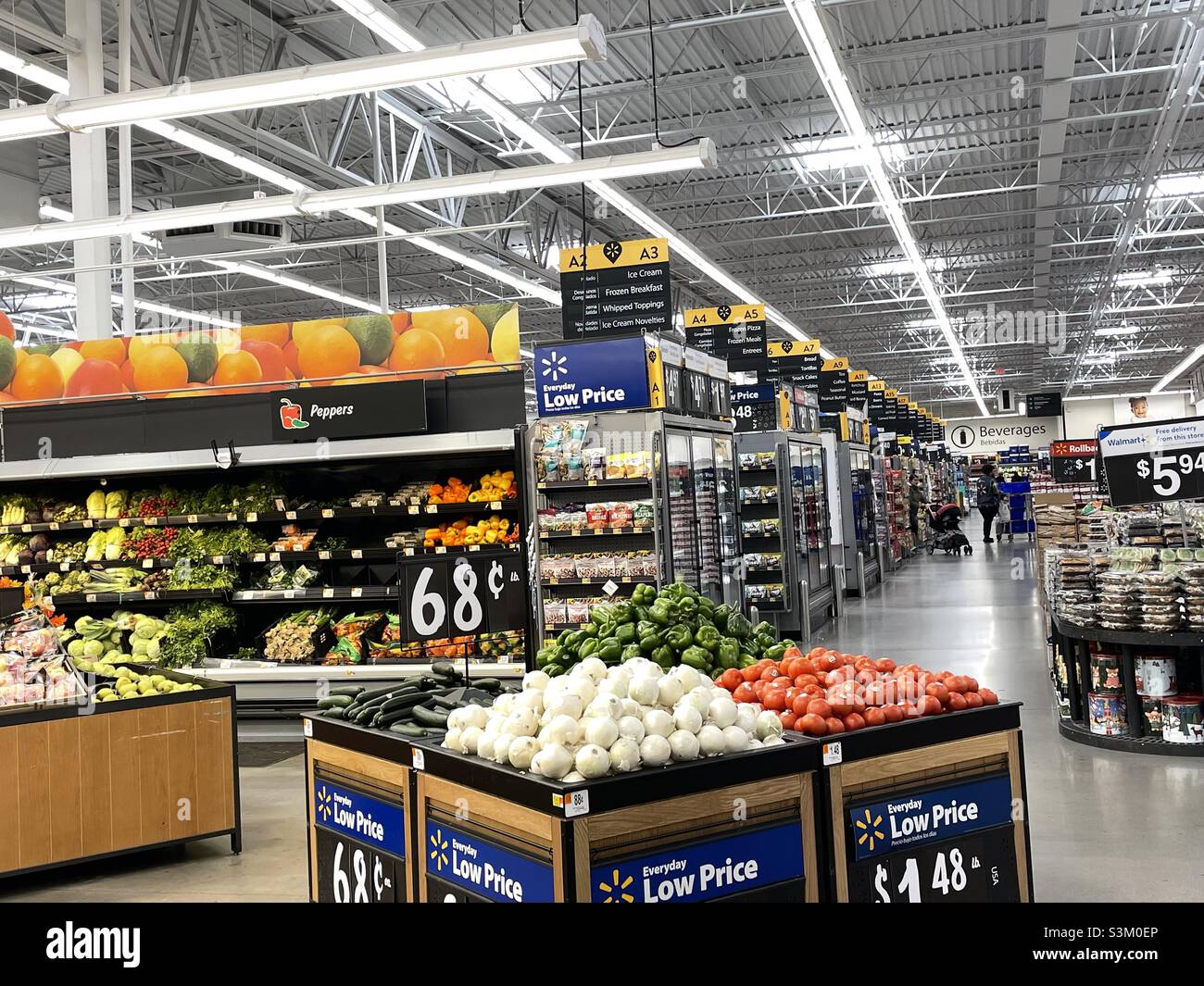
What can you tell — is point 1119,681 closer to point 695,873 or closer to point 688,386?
point 688,386

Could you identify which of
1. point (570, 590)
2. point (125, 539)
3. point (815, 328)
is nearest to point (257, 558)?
point (125, 539)

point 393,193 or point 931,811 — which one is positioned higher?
point 393,193

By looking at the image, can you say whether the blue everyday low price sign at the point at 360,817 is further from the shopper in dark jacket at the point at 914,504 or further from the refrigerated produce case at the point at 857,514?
the shopper in dark jacket at the point at 914,504

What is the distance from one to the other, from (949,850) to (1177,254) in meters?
26.0

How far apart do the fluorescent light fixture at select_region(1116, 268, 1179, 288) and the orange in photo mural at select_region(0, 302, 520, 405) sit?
72.9 ft

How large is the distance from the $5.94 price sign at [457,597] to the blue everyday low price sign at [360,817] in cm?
98

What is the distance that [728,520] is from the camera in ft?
32.8

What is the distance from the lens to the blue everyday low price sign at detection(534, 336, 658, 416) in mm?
7898

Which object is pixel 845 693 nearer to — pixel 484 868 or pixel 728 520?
pixel 484 868

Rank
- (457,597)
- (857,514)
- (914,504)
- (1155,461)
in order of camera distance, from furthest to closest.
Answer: (914,504), (857,514), (1155,461), (457,597)

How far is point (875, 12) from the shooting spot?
1224 cm

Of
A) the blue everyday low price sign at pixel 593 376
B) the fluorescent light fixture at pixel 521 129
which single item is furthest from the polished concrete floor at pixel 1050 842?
the fluorescent light fixture at pixel 521 129

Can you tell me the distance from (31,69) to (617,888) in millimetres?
9988

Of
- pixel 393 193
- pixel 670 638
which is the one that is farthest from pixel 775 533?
pixel 670 638
